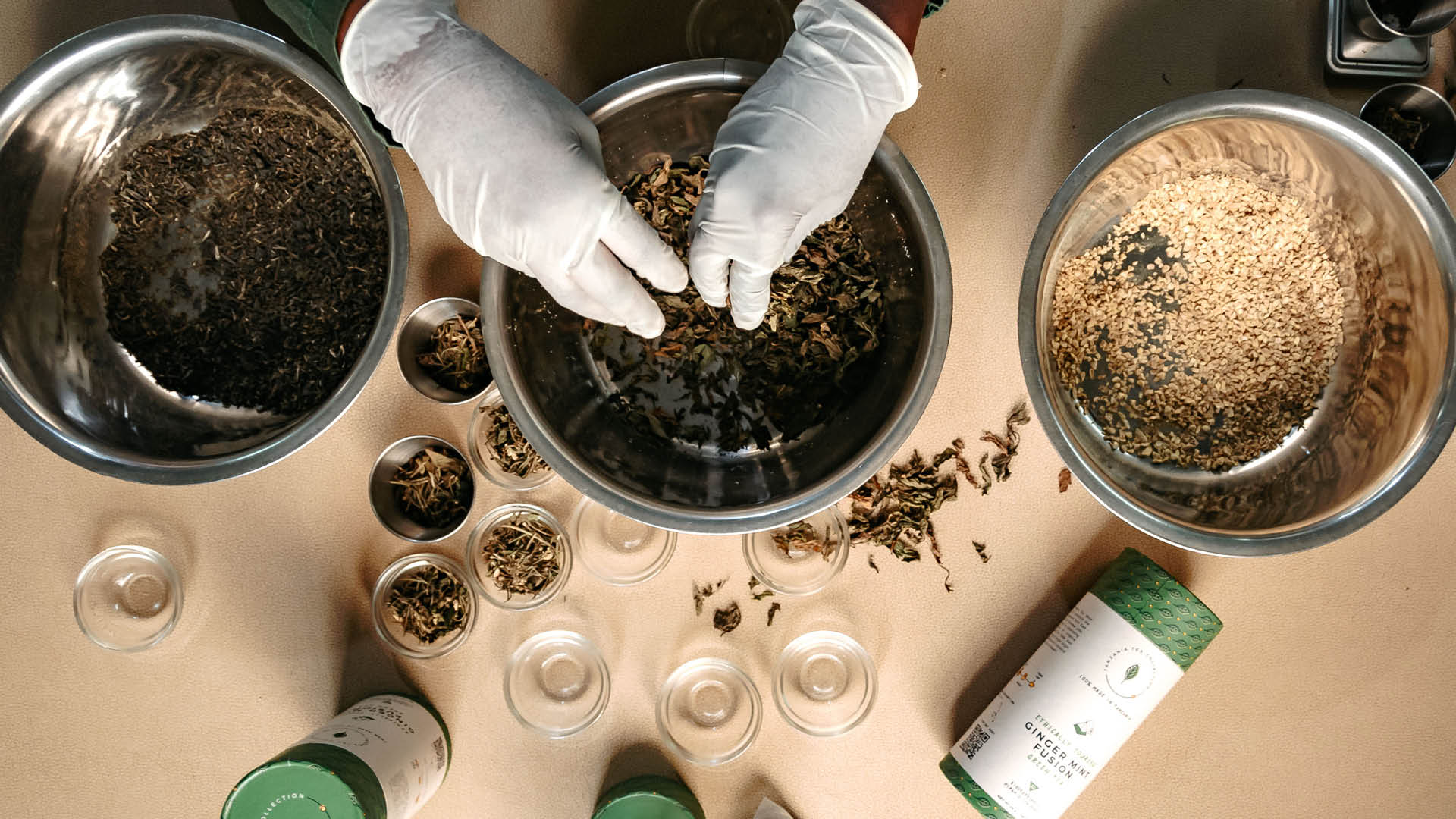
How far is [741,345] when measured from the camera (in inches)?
62.0

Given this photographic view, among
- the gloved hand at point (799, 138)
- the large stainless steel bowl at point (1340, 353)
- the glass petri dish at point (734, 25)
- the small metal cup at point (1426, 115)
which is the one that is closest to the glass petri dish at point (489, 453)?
the gloved hand at point (799, 138)

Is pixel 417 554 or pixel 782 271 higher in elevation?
pixel 782 271

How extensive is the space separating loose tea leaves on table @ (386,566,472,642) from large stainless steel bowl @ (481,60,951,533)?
1.52 ft

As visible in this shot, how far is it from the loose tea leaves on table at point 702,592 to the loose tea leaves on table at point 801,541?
15 cm

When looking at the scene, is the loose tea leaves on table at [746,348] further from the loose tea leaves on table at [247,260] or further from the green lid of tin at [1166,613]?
the green lid of tin at [1166,613]

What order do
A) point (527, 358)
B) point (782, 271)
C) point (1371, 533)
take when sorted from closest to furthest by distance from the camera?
1. point (527, 358)
2. point (782, 271)
3. point (1371, 533)

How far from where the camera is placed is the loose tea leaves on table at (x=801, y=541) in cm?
162

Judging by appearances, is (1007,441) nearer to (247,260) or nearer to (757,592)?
(757,592)

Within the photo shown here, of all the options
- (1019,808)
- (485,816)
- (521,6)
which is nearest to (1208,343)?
(1019,808)

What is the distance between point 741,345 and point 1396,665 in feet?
5.02

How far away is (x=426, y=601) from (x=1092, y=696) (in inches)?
51.7

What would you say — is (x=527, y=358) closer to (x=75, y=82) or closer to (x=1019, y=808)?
(x=75, y=82)

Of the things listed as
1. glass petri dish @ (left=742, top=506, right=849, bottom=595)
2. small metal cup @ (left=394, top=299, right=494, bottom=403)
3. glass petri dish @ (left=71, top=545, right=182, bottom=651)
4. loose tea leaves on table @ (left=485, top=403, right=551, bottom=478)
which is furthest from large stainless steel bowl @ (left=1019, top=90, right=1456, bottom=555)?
Answer: glass petri dish @ (left=71, top=545, right=182, bottom=651)

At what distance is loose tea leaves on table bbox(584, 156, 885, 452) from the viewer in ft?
4.99
